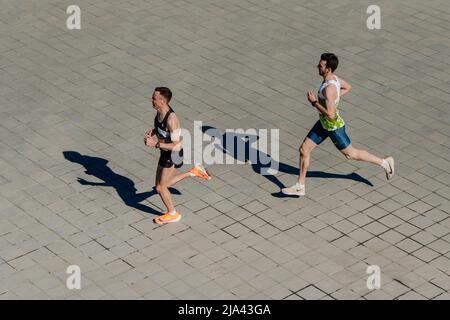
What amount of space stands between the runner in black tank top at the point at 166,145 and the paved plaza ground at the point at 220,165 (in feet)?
0.96

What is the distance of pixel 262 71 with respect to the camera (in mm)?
16625

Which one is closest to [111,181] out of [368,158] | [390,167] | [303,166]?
[303,166]

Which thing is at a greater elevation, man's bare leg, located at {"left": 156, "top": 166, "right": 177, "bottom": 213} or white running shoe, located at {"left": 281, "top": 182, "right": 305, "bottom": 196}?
man's bare leg, located at {"left": 156, "top": 166, "right": 177, "bottom": 213}

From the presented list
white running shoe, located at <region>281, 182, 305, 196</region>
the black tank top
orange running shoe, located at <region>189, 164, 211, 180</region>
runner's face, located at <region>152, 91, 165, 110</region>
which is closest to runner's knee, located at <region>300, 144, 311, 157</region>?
white running shoe, located at <region>281, 182, 305, 196</region>

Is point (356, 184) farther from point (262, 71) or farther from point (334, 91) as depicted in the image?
point (262, 71)

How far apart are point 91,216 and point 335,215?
126 inches

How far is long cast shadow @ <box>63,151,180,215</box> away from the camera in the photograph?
13.1 m

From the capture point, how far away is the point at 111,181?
13578 mm

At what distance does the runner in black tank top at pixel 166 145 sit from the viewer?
12039 mm

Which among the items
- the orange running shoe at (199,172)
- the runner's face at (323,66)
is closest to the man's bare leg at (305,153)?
the runner's face at (323,66)

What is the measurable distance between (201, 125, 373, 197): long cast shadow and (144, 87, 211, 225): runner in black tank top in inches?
58.1

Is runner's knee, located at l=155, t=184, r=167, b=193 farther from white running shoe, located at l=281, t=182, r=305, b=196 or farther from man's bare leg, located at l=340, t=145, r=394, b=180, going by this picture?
man's bare leg, located at l=340, t=145, r=394, b=180

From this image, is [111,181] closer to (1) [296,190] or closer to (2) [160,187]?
(2) [160,187]
